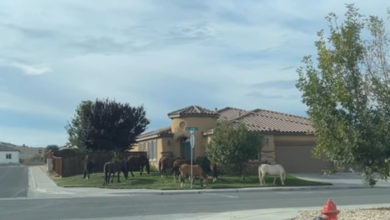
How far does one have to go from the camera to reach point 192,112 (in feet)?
137

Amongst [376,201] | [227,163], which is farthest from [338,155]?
[227,163]

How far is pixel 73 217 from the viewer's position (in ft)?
57.3

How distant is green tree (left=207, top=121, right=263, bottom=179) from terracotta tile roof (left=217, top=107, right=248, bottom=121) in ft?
40.5

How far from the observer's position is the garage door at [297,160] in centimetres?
4144

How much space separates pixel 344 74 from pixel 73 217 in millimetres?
9011

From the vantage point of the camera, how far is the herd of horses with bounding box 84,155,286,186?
3061cm

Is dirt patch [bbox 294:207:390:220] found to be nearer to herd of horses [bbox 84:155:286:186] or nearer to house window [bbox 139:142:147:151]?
herd of horses [bbox 84:155:286:186]

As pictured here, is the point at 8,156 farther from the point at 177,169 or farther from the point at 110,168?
the point at 177,169

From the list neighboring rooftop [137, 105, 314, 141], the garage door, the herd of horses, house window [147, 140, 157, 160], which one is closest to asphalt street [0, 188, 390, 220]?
the herd of horses

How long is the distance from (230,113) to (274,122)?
6.93m

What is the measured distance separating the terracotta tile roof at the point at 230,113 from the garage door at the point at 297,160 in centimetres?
588

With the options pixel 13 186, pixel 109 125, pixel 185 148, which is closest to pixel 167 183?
pixel 13 186

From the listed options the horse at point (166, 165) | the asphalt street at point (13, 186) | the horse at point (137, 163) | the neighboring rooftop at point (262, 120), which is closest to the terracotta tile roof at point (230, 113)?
the neighboring rooftop at point (262, 120)

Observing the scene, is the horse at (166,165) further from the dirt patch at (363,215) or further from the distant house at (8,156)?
the distant house at (8,156)
